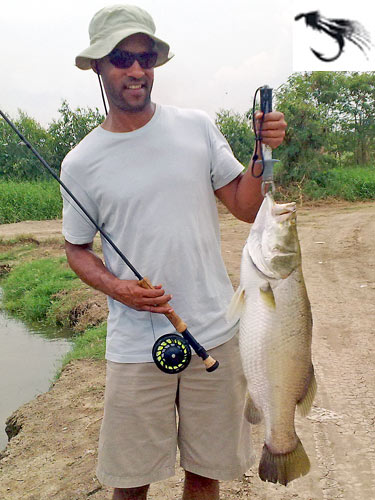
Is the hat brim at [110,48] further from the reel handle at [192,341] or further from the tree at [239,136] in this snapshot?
the tree at [239,136]

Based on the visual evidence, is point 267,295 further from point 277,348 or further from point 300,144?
point 300,144

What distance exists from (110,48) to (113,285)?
2.90 feet

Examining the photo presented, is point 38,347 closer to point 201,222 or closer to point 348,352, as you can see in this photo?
point 348,352

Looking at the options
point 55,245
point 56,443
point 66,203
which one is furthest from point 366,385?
point 55,245

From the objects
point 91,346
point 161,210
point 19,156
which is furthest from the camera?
point 19,156

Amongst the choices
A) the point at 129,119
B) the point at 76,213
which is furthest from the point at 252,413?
the point at 129,119

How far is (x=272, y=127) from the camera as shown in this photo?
1.92m

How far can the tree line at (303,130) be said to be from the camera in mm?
17625

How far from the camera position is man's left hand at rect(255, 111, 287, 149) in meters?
1.91

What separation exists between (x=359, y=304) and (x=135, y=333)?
5.13 metres

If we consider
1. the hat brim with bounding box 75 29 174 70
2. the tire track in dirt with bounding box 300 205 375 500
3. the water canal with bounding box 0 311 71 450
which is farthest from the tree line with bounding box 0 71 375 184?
the hat brim with bounding box 75 29 174 70

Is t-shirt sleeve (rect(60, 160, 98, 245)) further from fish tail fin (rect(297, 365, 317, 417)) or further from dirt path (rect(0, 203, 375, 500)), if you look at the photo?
dirt path (rect(0, 203, 375, 500))

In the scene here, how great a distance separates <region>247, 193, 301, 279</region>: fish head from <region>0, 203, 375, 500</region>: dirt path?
70.5 inches

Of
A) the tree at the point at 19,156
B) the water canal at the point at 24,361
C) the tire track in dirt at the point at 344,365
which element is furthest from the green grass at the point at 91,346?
the tree at the point at 19,156
